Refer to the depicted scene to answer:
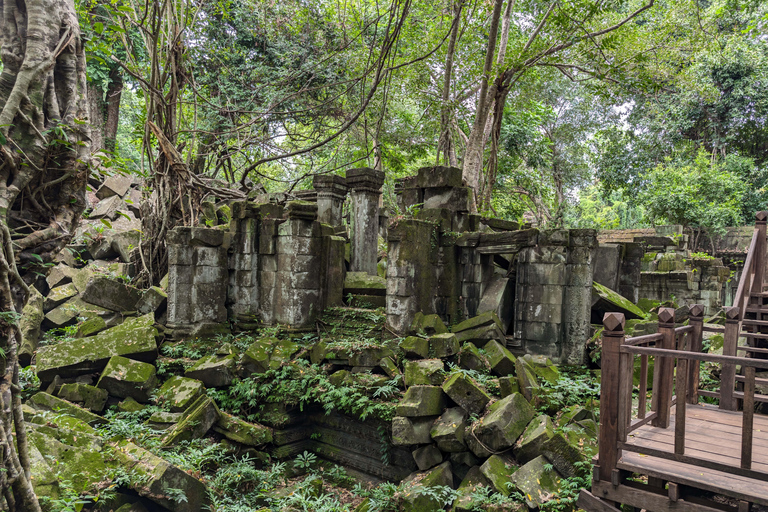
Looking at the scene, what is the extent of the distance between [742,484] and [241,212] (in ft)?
24.5

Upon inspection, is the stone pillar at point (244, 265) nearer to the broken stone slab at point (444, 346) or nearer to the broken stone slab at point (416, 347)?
the broken stone slab at point (416, 347)

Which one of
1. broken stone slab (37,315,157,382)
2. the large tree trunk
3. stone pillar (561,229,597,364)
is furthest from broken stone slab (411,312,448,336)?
the large tree trunk

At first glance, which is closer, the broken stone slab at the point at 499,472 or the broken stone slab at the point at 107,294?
the broken stone slab at the point at 499,472

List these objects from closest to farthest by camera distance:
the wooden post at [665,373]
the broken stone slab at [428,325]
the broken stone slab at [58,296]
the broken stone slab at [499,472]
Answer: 1. the wooden post at [665,373]
2. the broken stone slab at [499,472]
3. the broken stone slab at [428,325]
4. the broken stone slab at [58,296]

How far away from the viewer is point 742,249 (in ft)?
53.3

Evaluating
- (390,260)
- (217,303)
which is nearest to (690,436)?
(390,260)

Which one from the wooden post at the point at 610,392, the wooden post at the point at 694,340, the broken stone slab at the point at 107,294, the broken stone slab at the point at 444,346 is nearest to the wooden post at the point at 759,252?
the wooden post at the point at 694,340

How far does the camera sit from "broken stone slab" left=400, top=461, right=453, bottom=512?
469 centimetres

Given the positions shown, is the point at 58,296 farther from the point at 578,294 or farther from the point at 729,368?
the point at 729,368

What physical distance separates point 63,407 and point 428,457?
4.42 metres

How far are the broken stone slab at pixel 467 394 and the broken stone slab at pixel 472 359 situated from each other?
2.08 feet

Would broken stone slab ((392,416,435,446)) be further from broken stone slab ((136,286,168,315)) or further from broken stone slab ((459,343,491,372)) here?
broken stone slab ((136,286,168,315))

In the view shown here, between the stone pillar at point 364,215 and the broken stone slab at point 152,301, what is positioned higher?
the stone pillar at point 364,215

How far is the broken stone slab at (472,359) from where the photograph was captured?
597 cm
